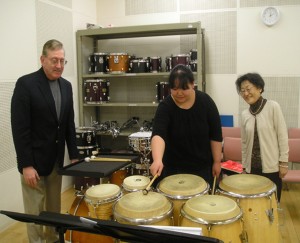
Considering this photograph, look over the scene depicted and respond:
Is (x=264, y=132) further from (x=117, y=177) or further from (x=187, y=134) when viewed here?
(x=117, y=177)

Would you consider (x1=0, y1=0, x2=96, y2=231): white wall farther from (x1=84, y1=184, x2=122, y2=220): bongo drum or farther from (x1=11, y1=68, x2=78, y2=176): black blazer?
(x1=84, y1=184, x2=122, y2=220): bongo drum

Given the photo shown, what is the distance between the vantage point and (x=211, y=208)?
181 cm

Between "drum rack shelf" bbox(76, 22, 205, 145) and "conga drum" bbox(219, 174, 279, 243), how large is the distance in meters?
2.96

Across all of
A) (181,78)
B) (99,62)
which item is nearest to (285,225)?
(181,78)

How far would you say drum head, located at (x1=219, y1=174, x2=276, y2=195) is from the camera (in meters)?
2.06

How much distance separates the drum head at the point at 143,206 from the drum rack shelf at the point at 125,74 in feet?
10.00

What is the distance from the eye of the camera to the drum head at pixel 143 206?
177 cm

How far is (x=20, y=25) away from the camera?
12.6 ft

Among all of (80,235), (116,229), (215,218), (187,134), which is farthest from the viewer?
(80,235)

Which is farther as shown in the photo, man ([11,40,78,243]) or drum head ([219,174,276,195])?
man ([11,40,78,243])

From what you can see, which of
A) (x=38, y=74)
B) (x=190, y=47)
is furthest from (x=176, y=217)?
(x=190, y=47)

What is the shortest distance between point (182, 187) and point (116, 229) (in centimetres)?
86

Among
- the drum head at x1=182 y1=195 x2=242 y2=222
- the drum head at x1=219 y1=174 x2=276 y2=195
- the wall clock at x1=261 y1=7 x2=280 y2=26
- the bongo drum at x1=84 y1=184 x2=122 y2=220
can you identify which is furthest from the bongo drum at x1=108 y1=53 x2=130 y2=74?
the drum head at x1=182 y1=195 x2=242 y2=222

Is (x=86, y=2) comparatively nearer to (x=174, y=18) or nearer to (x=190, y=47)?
(x=174, y=18)
